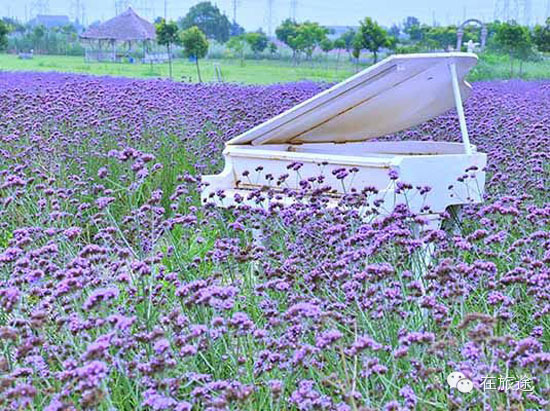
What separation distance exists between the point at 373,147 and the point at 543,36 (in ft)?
65.0

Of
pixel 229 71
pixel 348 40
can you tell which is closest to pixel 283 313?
pixel 229 71

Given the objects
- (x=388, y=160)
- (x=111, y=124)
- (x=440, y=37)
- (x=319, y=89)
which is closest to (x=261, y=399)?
(x=388, y=160)

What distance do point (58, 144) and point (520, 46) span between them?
64.2 ft

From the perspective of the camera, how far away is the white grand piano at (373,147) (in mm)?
3482

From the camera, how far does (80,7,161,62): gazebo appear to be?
3775cm

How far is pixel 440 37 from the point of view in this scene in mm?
32719

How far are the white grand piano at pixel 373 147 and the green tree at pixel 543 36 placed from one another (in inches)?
773

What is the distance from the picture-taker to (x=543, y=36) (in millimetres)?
22766

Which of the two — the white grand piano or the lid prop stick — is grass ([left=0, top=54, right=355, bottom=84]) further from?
the lid prop stick

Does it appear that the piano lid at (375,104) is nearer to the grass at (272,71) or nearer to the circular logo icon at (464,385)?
the circular logo icon at (464,385)

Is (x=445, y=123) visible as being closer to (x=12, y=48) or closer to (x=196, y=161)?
A: (x=196, y=161)

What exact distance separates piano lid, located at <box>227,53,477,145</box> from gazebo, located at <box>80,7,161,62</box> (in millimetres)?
33207

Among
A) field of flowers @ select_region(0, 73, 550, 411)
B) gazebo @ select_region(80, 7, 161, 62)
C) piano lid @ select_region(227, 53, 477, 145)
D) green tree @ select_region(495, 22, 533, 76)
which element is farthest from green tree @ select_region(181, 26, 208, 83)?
field of flowers @ select_region(0, 73, 550, 411)

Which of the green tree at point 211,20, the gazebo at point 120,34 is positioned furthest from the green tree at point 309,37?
the green tree at point 211,20
